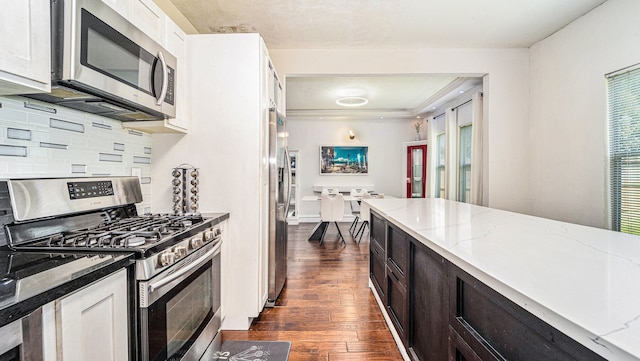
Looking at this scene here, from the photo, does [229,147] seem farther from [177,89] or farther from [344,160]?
[344,160]

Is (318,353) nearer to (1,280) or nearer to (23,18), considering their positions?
(1,280)

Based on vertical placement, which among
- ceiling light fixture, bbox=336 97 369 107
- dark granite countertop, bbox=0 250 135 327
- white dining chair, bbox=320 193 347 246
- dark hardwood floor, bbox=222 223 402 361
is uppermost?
ceiling light fixture, bbox=336 97 369 107

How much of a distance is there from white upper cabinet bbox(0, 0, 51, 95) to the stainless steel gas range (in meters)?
0.47

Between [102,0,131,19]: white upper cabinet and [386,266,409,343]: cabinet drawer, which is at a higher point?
[102,0,131,19]: white upper cabinet

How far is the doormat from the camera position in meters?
1.89

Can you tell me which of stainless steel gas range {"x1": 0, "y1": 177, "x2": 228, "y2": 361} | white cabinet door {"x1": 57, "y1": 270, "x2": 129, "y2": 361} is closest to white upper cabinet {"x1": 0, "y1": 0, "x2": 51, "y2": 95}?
stainless steel gas range {"x1": 0, "y1": 177, "x2": 228, "y2": 361}

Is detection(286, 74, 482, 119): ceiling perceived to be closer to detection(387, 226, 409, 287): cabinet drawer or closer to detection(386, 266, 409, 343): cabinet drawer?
detection(387, 226, 409, 287): cabinet drawer

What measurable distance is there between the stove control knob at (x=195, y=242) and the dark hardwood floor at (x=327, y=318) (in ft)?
3.01

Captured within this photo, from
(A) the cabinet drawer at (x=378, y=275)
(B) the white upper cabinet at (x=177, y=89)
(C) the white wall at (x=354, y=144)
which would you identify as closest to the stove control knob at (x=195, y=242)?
(B) the white upper cabinet at (x=177, y=89)

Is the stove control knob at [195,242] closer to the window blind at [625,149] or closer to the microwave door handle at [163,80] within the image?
the microwave door handle at [163,80]

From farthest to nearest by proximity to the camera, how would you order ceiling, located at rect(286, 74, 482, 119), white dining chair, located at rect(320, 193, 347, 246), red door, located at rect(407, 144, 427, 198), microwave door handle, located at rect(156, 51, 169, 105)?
red door, located at rect(407, 144, 427, 198), white dining chair, located at rect(320, 193, 347, 246), ceiling, located at rect(286, 74, 482, 119), microwave door handle, located at rect(156, 51, 169, 105)

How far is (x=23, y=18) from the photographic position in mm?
989

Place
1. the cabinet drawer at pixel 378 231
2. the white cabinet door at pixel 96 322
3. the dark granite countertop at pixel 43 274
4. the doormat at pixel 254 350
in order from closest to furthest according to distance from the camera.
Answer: the dark granite countertop at pixel 43 274 → the white cabinet door at pixel 96 322 → the doormat at pixel 254 350 → the cabinet drawer at pixel 378 231

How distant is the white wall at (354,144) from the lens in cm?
717
